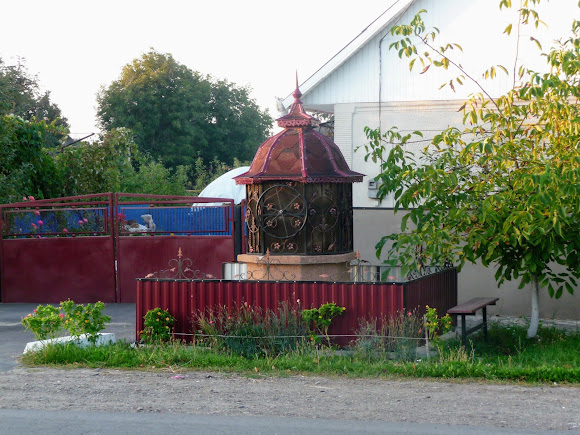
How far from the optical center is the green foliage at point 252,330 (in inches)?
429

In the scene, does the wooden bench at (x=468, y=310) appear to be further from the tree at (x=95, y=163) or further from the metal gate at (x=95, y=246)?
the tree at (x=95, y=163)

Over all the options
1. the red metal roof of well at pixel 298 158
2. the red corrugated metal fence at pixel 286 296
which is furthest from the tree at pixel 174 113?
the red corrugated metal fence at pixel 286 296

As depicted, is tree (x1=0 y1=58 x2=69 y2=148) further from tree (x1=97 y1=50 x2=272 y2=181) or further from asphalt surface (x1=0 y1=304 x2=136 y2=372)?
asphalt surface (x1=0 y1=304 x2=136 y2=372)

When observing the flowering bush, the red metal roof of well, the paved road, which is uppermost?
the red metal roof of well

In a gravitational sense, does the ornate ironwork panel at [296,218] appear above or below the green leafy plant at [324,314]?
above

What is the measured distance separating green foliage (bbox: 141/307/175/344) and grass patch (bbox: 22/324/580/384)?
0.19 meters

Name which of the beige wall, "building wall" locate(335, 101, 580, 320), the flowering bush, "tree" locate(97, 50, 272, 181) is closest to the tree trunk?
the flowering bush

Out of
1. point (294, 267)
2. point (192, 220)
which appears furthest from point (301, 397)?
point (192, 220)

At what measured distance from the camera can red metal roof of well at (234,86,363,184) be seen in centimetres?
1258

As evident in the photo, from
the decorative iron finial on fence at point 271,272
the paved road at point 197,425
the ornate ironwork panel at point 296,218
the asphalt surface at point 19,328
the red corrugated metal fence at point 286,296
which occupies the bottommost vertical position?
the paved road at point 197,425

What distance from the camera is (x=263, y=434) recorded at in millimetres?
7113

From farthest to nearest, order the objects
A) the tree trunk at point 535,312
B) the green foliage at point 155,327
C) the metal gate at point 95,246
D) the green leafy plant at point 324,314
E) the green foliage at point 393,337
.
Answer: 1. the metal gate at point 95,246
2. the tree trunk at point 535,312
3. the green foliage at point 155,327
4. the green leafy plant at point 324,314
5. the green foliage at point 393,337

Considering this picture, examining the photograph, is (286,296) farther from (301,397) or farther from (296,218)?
(301,397)

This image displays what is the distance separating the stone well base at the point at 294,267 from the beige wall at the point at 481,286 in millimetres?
2584
